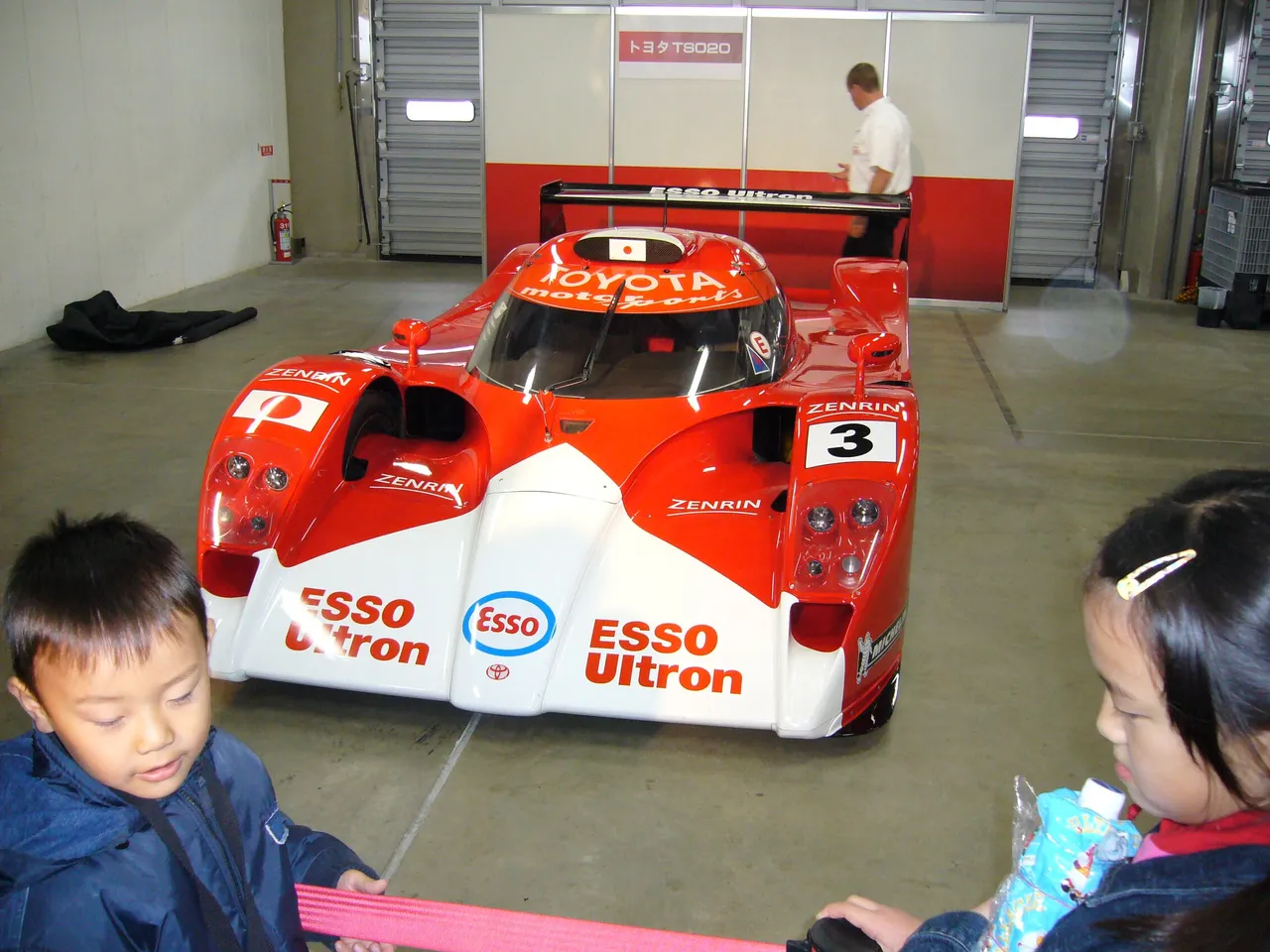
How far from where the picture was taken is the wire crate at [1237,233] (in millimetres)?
9547

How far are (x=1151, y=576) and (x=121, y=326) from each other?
8411 mm

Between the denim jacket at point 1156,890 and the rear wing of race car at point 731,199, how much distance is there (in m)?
4.44

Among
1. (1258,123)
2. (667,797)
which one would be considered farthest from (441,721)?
(1258,123)

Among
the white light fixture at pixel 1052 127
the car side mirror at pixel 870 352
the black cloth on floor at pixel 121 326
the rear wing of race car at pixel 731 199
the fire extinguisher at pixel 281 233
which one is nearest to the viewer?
the car side mirror at pixel 870 352

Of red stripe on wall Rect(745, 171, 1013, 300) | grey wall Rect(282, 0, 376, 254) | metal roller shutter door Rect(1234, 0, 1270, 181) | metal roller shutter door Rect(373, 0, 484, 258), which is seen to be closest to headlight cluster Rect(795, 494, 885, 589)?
red stripe on wall Rect(745, 171, 1013, 300)

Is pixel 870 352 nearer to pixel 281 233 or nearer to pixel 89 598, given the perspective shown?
pixel 89 598

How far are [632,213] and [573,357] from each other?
6798mm

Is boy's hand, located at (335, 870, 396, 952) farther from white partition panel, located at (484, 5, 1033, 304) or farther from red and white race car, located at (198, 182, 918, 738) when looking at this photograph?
white partition panel, located at (484, 5, 1033, 304)

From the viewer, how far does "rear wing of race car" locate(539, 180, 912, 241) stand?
5.36 meters

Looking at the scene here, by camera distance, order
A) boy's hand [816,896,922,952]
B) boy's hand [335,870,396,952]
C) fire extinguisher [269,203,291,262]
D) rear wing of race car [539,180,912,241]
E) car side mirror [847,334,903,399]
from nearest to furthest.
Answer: boy's hand [816,896,922,952] → boy's hand [335,870,396,952] → car side mirror [847,334,903,399] → rear wing of race car [539,180,912,241] → fire extinguisher [269,203,291,262]

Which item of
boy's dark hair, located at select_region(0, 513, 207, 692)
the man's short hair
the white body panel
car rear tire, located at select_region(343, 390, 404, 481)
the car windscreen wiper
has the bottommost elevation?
the white body panel

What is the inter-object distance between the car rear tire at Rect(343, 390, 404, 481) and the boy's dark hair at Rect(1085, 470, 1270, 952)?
3116mm

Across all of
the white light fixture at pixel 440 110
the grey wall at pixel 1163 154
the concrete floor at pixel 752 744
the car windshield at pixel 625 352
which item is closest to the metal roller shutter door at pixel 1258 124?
the grey wall at pixel 1163 154

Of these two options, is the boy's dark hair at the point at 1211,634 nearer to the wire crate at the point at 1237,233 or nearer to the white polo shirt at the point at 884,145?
the white polo shirt at the point at 884,145
